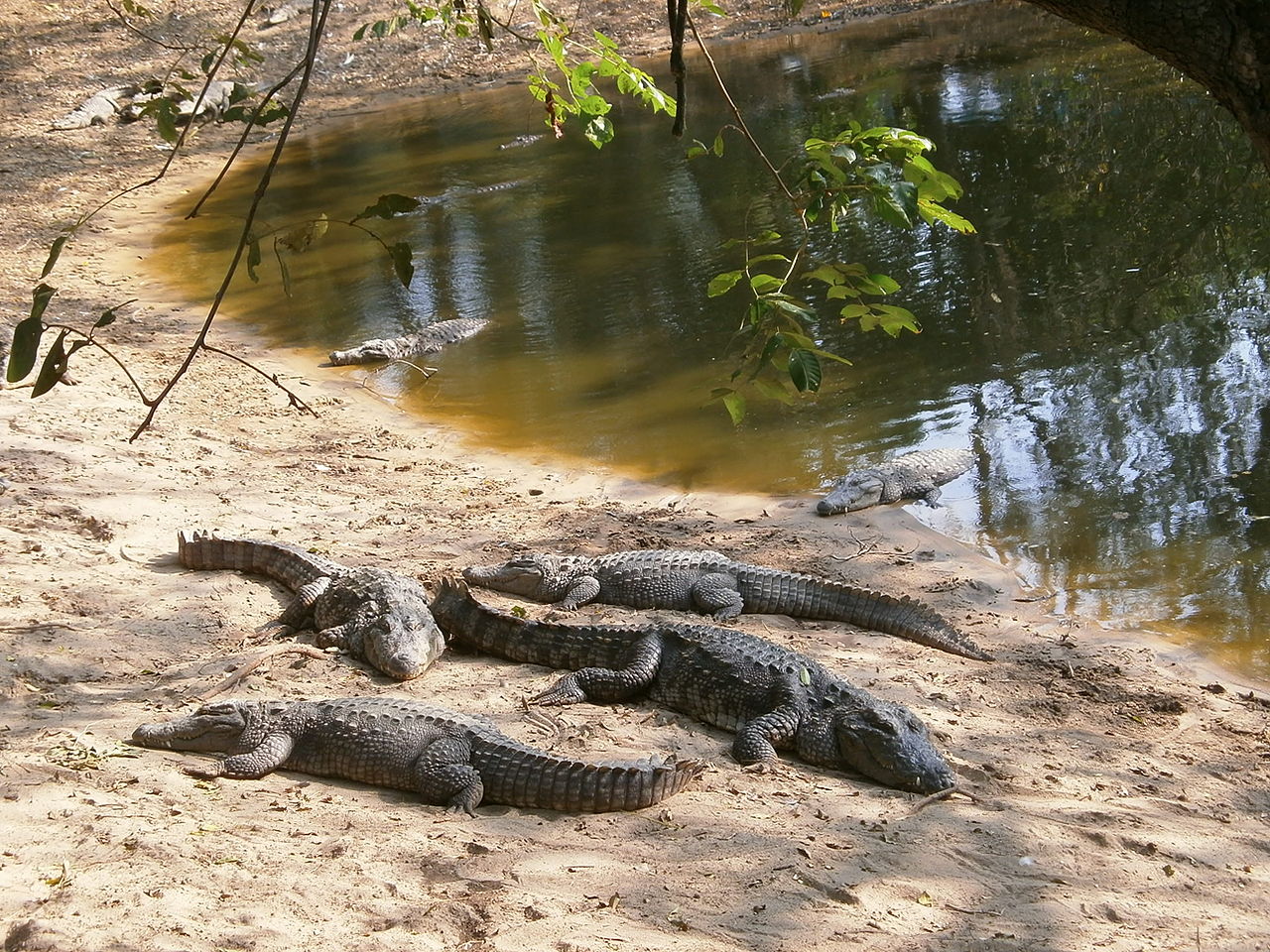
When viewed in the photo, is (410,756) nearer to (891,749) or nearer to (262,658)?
(262,658)

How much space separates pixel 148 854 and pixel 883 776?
2.76 metres

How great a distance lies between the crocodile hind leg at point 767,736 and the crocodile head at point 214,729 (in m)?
1.95

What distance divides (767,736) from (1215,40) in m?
3.54

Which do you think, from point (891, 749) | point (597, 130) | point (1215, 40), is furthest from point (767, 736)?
point (1215, 40)

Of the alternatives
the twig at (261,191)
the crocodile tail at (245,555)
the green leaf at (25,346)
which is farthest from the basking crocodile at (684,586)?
the green leaf at (25,346)

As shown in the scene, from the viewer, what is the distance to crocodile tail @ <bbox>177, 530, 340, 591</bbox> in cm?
641

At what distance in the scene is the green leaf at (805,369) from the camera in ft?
8.48

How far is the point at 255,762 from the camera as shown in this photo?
4.57 metres

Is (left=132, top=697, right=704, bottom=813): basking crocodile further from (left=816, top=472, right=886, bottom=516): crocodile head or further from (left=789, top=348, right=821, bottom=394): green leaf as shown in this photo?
(left=816, top=472, right=886, bottom=516): crocodile head

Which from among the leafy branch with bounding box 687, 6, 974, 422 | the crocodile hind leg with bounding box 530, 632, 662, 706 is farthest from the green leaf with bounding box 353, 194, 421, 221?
the crocodile hind leg with bounding box 530, 632, 662, 706

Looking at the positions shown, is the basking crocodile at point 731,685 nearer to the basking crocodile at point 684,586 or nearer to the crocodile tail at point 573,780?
the crocodile tail at point 573,780

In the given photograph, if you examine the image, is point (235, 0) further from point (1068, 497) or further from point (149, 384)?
point (1068, 497)

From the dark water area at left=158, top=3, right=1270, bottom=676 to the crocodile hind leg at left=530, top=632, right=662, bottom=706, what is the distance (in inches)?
86.7

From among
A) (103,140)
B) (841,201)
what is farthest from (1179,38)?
(103,140)
